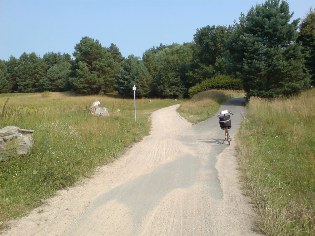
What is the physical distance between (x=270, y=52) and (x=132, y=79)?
1570 inches

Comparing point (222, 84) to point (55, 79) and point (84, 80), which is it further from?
point (55, 79)

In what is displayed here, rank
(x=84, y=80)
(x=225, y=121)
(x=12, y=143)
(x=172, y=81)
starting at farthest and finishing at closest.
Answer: (x=84, y=80)
(x=172, y=81)
(x=225, y=121)
(x=12, y=143)

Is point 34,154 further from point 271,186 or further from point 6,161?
point 271,186

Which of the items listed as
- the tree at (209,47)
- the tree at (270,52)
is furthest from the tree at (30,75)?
the tree at (270,52)

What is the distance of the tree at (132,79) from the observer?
69.9 m

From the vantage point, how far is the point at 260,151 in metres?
12.7

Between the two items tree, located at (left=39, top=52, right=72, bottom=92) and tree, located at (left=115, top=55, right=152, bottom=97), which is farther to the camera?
tree, located at (left=39, top=52, right=72, bottom=92)

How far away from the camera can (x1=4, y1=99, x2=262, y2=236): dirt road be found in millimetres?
6422

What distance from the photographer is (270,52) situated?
111ft

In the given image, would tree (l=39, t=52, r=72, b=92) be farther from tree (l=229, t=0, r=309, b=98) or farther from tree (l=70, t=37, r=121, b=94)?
tree (l=229, t=0, r=309, b=98)

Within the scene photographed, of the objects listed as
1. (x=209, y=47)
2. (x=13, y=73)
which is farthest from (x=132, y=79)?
(x=13, y=73)

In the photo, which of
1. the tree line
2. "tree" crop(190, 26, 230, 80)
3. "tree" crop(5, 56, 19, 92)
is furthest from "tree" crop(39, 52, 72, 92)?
"tree" crop(190, 26, 230, 80)

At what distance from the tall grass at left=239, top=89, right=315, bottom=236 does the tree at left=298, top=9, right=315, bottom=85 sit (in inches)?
894

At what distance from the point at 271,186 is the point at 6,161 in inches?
261
